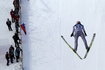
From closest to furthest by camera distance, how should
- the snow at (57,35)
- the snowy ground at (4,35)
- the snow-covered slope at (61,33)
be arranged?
the snow-covered slope at (61,33), the snow at (57,35), the snowy ground at (4,35)

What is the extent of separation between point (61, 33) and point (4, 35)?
28.1 feet

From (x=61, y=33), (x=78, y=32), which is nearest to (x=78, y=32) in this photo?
(x=78, y=32)

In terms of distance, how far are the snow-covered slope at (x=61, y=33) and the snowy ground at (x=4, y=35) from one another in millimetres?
1459

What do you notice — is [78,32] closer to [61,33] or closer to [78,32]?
[78,32]

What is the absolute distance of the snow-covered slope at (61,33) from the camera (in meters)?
21.4

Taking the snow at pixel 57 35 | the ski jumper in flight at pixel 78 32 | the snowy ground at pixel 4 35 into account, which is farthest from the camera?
the snowy ground at pixel 4 35

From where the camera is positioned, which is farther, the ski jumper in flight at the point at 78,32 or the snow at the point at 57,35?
the ski jumper in flight at the point at 78,32

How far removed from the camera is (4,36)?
3203 cm

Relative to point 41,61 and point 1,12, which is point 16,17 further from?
point 41,61

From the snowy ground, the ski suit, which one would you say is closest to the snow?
the snowy ground

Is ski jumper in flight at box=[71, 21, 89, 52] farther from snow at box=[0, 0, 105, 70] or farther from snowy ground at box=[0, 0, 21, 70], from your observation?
snowy ground at box=[0, 0, 21, 70]

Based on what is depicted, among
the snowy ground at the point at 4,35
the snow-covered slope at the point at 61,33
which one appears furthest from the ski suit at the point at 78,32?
the snowy ground at the point at 4,35

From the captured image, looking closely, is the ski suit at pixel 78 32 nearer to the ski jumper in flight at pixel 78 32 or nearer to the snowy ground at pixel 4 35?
the ski jumper in flight at pixel 78 32

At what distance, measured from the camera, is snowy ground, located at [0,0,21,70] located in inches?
1080
